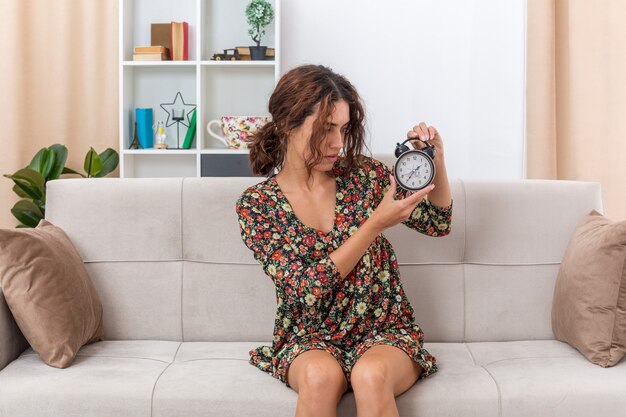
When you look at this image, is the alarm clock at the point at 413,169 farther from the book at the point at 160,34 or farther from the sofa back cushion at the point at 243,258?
the book at the point at 160,34

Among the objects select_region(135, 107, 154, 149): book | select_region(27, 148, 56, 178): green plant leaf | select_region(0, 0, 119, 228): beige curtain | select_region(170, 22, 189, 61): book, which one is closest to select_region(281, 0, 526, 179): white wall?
select_region(170, 22, 189, 61): book

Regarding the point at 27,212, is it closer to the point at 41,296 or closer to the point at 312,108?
the point at 41,296

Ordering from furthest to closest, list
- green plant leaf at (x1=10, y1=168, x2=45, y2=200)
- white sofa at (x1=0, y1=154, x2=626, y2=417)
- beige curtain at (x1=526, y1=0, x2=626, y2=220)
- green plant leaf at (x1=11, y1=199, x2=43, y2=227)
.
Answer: green plant leaf at (x1=11, y1=199, x2=43, y2=227), green plant leaf at (x1=10, y1=168, x2=45, y2=200), beige curtain at (x1=526, y1=0, x2=626, y2=220), white sofa at (x1=0, y1=154, x2=626, y2=417)

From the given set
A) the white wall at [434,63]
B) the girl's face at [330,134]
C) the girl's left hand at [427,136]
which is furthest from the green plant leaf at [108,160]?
the girl's left hand at [427,136]

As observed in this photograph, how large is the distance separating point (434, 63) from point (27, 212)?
2082 mm

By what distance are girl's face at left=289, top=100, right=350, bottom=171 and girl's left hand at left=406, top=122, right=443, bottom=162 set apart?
0.17m

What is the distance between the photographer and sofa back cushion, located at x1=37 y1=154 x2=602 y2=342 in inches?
88.5

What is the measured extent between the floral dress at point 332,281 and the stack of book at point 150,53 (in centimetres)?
198

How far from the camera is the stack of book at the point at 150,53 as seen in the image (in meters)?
3.79

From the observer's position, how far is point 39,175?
3465mm

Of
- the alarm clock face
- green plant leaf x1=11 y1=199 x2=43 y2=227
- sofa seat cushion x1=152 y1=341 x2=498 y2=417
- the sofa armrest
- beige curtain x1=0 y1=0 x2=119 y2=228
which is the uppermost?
beige curtain x1=0 y1=0 x2=119 y2=228

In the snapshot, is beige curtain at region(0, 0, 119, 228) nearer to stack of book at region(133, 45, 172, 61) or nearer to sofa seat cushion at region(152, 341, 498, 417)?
stack of book at region(133, 45, 172, 61)

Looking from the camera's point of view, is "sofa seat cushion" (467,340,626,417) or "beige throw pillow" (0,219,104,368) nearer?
"sofa seat cushion" (467,340,626,417)

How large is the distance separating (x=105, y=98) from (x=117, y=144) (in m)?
0.24
